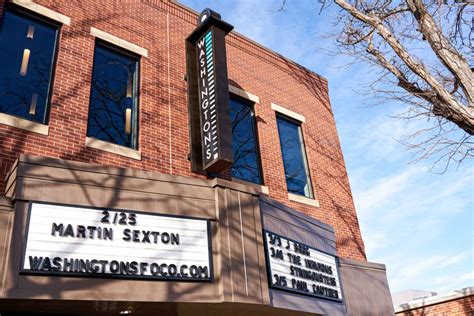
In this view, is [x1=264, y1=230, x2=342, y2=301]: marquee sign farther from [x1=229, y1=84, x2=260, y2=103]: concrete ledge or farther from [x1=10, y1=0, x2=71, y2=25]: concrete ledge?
Answer: [x1=10, y1=0, x2=71, y2=25]: concrete ledge

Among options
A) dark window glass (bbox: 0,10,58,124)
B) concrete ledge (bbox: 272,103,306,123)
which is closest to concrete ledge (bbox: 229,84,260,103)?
concrete ledge (bbox: 272,103,306,123)

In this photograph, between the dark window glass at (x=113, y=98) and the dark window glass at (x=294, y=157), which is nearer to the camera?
the dark window glass at (x=113, y=98)

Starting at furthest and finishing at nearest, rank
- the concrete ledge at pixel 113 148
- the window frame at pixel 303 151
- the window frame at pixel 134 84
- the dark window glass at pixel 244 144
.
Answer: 1. the window frame at pixel 303 151
2. the dark window glass at pixel 244 144
3. the window frame at pixel 134 84
4. the concrete ledge at pixel 113 148

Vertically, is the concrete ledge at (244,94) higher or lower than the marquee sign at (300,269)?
higher

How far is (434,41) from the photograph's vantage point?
1055 cm

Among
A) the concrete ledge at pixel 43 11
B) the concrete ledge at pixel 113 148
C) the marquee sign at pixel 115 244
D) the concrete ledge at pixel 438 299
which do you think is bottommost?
the marquee sign at pixel 115 244

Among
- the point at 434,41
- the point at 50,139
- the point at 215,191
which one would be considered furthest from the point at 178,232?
the point at 434,41

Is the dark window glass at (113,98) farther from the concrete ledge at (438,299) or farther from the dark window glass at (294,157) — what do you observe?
the concrete ledge at (438,299)

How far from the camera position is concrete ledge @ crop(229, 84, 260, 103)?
12.5 metres

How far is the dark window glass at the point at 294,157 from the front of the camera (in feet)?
42.4

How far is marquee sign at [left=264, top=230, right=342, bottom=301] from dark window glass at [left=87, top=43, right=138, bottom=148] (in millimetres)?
3608

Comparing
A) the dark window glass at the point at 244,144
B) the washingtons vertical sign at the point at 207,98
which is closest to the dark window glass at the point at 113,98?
the washingtons vertical sign at the point at 207,98

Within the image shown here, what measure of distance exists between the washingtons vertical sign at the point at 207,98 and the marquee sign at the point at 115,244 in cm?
180

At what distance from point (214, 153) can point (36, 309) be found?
401cm
